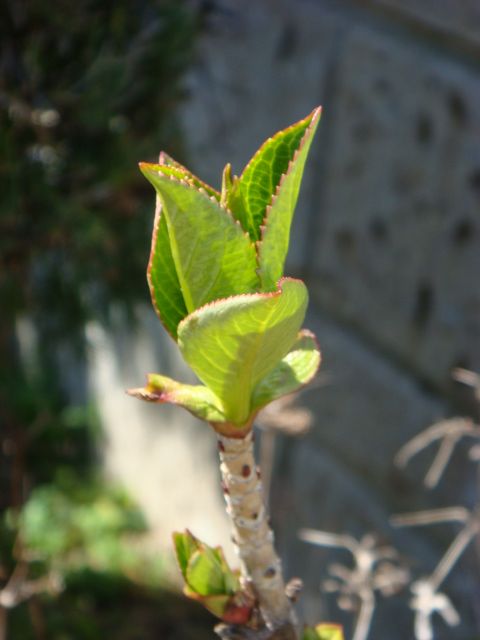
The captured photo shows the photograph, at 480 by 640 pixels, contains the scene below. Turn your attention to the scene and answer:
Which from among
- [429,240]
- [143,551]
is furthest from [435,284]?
[143,551]

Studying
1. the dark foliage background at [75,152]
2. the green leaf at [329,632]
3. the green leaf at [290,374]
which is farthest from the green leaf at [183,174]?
the dark foliage background at [75,152]

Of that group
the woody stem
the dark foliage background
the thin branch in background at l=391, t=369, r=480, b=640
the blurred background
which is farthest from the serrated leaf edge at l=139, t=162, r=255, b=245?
the dark foliage background

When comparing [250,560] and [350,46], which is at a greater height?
[350,46]

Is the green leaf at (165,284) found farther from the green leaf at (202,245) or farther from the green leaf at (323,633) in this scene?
the green leaf at (323,633)

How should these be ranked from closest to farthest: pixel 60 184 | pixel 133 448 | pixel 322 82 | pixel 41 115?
1. pixel 41 115
2. pixel 60 184
3. pixel 322 82
4. pixel 133 448

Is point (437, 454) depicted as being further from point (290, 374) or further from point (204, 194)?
point (204, 194)

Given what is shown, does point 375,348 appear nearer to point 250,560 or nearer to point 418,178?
point 418,178

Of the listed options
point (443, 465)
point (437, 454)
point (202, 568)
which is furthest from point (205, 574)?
point (437, 454)
